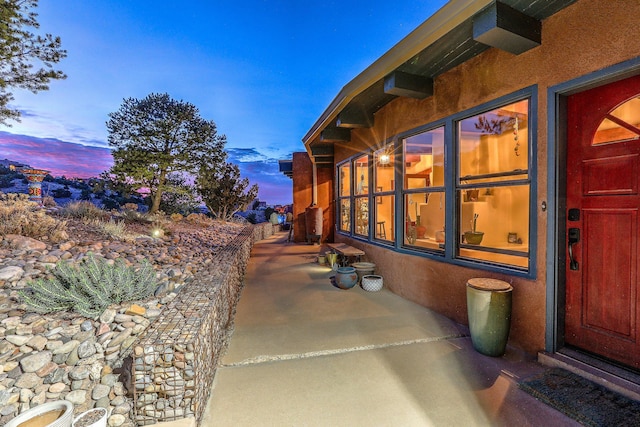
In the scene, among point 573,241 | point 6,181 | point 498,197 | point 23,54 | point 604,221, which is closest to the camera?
point 604,221

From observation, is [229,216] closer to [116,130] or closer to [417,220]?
[116,130]

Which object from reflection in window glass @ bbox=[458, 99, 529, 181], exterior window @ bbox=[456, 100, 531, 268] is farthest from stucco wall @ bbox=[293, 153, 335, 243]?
reflection in window glass @ bbox=[458, 99, 529, 181]

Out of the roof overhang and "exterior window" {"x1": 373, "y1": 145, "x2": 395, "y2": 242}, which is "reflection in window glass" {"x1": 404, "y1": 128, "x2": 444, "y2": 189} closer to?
"exterior window" {"x1": 373, "y1": 145, "x2": 395, "y2": 242}

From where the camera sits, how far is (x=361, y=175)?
659 cm

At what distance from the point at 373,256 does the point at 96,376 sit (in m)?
4.40

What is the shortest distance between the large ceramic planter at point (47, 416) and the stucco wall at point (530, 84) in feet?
11.4

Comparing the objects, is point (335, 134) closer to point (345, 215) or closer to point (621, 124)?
point (345, 215)

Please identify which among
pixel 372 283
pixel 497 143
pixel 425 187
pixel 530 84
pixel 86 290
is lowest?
pixel 372 283

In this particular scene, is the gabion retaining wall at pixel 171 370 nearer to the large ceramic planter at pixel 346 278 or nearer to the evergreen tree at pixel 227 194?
the large ceramic planter at pixel 346 278

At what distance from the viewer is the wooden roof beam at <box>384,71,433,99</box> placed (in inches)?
140

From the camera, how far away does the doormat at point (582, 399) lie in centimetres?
172

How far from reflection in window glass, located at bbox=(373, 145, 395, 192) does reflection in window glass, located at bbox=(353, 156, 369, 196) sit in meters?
0.39

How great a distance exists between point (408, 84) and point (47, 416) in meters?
4.34

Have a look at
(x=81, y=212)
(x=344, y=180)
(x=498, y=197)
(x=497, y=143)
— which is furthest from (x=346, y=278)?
(x=81, y=212)
